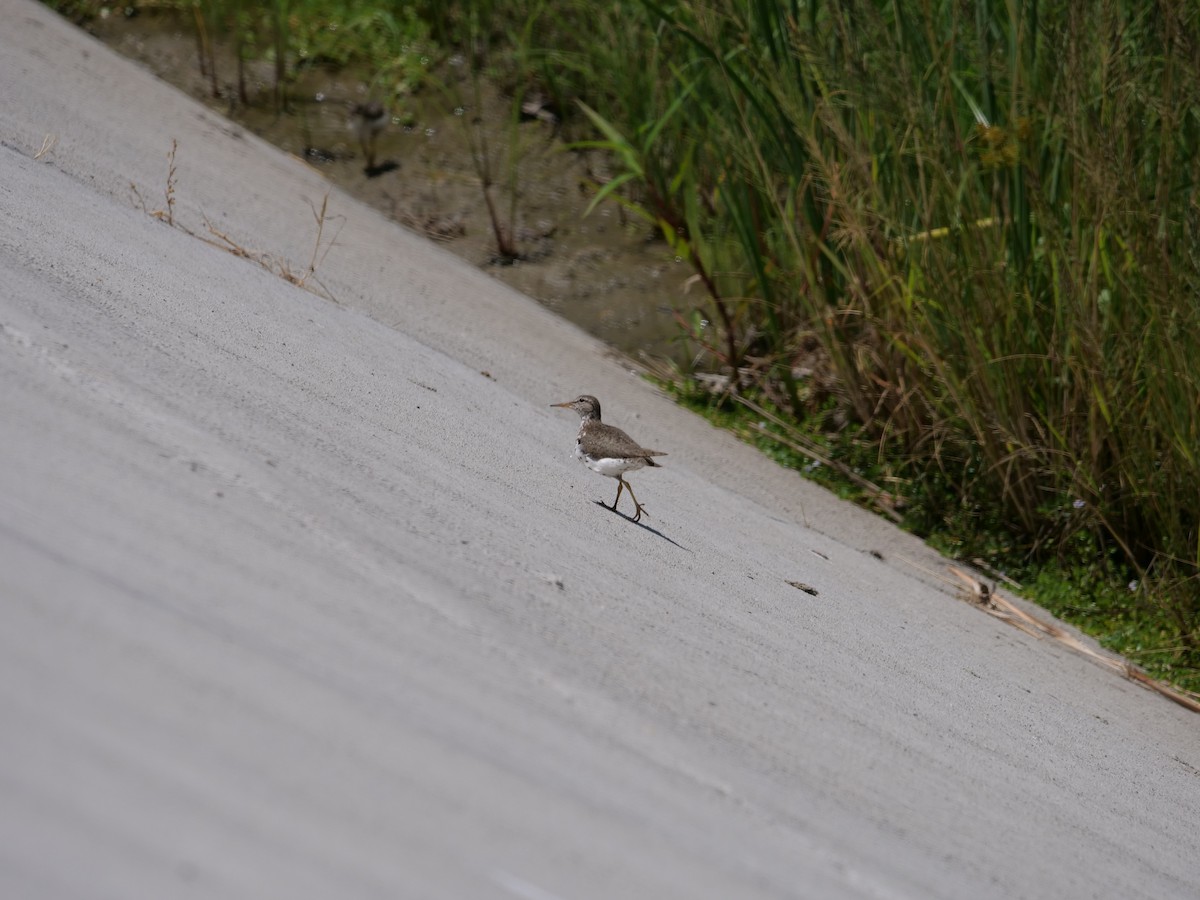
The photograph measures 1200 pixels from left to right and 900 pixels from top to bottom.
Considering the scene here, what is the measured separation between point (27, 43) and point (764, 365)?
364 centimetres

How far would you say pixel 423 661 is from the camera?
6.09 ft

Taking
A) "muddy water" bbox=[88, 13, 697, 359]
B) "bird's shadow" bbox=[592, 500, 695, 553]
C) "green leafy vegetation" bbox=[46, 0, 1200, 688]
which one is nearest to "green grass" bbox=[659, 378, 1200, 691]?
"green leafy vegetation" bbox=[46, 0, 1200, 688]

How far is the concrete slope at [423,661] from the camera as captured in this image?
1414mm

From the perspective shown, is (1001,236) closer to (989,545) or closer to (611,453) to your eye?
(989,545)

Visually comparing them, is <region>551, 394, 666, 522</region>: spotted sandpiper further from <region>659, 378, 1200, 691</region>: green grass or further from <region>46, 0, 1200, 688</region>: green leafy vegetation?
<region>659, 378, 1200, 691</region>: green grass

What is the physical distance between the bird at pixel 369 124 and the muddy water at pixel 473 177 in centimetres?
12

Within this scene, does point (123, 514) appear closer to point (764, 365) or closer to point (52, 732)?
point (52, 732)

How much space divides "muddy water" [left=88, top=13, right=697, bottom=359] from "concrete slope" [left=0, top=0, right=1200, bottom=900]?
8.27 ft

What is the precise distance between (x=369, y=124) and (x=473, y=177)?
64 centimetres

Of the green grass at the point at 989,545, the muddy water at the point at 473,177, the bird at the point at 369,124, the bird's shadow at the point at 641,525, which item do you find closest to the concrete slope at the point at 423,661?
the bird's shadow at the point at 641,525

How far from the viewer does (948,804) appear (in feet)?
7.65

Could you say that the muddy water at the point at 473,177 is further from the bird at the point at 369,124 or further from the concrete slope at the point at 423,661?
the concrete slope at the point at 423,661

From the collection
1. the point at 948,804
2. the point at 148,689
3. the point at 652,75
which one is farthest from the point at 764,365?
the point at 148,689

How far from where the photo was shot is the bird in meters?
7.60
